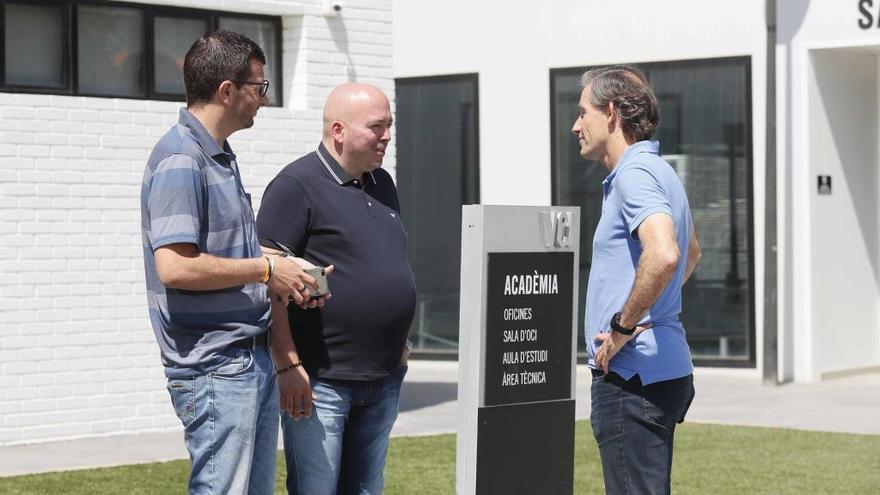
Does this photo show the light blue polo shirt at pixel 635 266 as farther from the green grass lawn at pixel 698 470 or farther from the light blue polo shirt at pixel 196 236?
the green grass lawn at pixel 698 470

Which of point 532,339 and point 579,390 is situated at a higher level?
point 532,339

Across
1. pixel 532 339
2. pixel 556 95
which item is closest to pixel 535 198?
pixel 556 95

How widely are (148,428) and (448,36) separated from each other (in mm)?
7085

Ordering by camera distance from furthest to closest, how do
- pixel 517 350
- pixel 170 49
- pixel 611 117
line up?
pixel 170 49, pixel 517 350, pixel 611 117

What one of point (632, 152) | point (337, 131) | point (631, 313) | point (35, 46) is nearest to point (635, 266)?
point (631, 313)

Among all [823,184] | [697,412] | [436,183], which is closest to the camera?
[697,412]

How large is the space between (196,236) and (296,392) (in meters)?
0.75

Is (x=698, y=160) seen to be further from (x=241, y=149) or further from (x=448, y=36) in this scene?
(x=241, y=149)

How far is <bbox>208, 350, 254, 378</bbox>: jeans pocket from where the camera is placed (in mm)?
4559

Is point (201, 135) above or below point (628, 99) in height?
below

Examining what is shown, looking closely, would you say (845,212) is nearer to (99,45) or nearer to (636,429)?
(99,45)

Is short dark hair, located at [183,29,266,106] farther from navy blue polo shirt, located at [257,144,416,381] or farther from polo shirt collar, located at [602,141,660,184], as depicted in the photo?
polo shirt collar, located at [602,141,660,184]

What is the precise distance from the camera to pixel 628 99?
5012 millimetres

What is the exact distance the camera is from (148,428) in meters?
11.0
